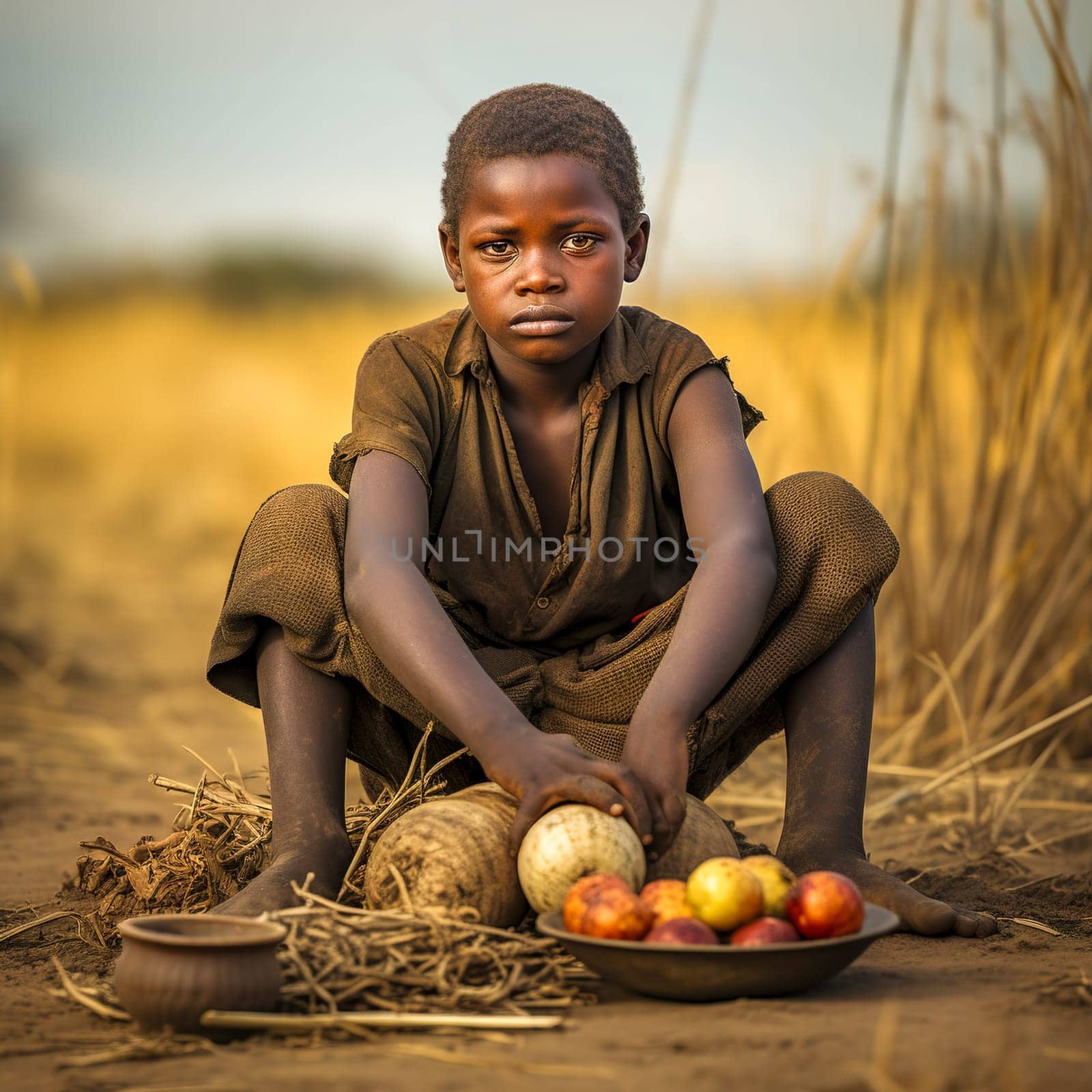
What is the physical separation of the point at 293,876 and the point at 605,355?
1253 mm

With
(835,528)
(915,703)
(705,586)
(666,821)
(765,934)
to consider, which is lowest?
(765,934)

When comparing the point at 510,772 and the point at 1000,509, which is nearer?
the point at 510,772

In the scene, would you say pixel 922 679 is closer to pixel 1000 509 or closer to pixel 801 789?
pixel 1000 509

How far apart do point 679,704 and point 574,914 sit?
0.50 m

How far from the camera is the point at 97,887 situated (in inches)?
110

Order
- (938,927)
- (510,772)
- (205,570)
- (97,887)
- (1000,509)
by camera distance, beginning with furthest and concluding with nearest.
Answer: (205,570)
(1000,509)
(97,887)
(938,927)
(510,772)

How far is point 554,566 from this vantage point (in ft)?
9.34

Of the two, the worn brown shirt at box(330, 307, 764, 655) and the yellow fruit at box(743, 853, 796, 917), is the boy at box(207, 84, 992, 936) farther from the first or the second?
the yellow fruit at box(743, 853, 796, 917)

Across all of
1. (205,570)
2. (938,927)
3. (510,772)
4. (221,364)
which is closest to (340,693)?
(510,772)

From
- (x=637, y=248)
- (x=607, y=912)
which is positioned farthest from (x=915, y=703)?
(x=607, y=912)

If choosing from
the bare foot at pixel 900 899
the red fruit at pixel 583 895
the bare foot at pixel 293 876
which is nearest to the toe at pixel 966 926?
the bare foot at pixel 900 899

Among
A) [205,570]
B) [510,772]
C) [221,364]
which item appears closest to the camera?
[510,772]

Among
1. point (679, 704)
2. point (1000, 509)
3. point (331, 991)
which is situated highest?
point (1000, 509)

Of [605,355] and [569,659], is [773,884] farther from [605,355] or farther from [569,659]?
[605,355]
